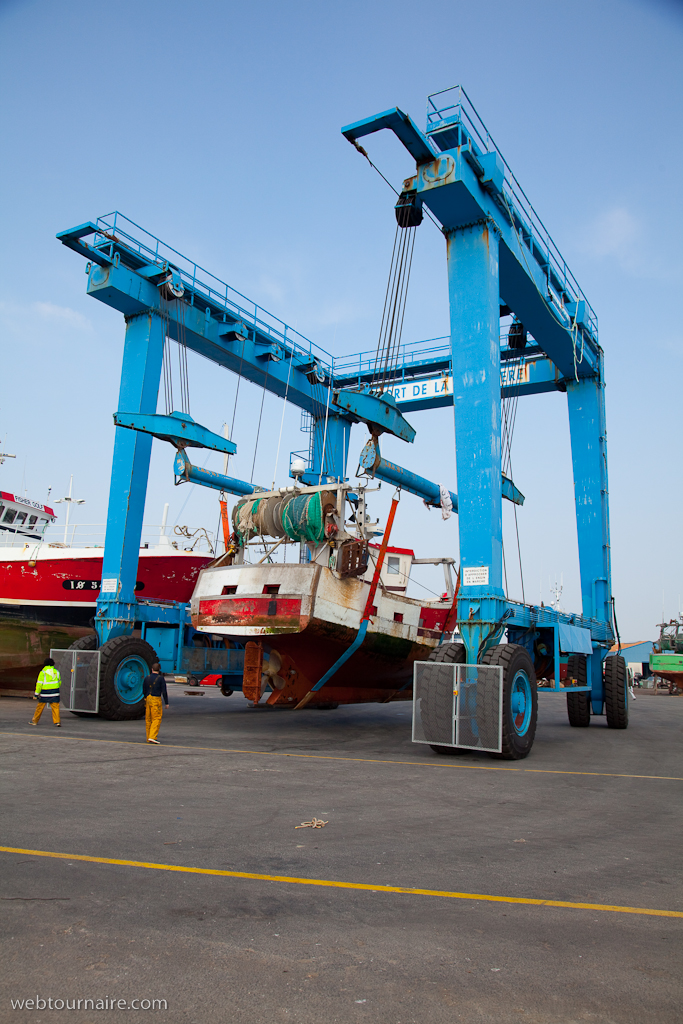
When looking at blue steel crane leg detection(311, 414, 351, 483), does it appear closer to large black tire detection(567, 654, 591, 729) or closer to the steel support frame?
the steel support frame

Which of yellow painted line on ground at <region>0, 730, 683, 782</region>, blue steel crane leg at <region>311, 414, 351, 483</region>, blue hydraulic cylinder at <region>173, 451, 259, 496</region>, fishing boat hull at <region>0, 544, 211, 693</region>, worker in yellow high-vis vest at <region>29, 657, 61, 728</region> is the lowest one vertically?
yellow painted line on ground at <region>0, 730, 683, 782</region>

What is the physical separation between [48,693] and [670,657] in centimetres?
3496

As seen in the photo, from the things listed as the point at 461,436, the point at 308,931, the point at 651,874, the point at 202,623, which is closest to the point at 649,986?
the point at 308,931

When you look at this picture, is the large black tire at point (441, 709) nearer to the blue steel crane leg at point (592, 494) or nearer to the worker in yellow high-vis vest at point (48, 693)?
the worker in yellow high-vis vest at point (48, 693)

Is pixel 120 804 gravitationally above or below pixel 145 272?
below

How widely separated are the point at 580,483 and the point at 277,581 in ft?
32.9

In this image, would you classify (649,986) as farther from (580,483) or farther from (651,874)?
(580,483)

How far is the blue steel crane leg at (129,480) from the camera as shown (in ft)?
51.4

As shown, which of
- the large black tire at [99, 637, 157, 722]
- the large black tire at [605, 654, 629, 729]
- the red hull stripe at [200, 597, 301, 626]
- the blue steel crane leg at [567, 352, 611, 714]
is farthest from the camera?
the blue steel crane leg at [567, 352, 611, 714]

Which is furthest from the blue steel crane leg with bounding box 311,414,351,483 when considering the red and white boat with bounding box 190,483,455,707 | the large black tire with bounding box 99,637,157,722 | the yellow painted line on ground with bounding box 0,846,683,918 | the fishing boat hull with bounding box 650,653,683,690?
the fishing boat hull with bounding box 650,653,683,690

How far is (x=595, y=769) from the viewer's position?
9.85m

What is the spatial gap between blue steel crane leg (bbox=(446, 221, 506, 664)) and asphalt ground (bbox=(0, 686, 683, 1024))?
303cm

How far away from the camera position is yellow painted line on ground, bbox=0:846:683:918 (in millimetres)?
4180

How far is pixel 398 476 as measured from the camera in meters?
18.7
